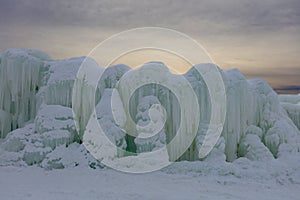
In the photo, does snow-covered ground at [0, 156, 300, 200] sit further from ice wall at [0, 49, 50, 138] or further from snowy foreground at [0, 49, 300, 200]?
ice wall at [0, 49, 50, 138]

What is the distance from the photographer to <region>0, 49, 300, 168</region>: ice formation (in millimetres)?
14375

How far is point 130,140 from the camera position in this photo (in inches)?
612

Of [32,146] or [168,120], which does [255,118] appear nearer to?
[168,120]

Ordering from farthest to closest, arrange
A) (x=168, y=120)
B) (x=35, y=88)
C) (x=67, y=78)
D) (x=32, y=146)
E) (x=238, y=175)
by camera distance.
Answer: (x=35, y=88) < (x=67, y=78) < (x=168, y=120) < (x=32, y=146) < (x=238, y=175)

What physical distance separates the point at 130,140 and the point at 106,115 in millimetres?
1727

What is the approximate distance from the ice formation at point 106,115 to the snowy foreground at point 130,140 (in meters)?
0.05

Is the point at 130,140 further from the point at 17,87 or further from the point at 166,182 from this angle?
the point at 17,87

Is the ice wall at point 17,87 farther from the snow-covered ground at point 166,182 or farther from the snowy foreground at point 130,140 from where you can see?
the snow-covered ground at point 166,182

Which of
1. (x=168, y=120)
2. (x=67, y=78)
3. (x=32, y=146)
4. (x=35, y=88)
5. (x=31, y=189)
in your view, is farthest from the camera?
(x=35, y=88)

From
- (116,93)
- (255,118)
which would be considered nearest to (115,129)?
(116,93)

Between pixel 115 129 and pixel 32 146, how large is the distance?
12.3 feet

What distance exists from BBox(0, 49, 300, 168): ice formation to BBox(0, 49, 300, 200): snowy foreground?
46 mm

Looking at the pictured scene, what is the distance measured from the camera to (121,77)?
655 inches

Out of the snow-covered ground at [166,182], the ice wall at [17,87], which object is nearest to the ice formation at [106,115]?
the ice wall at [17,87]
